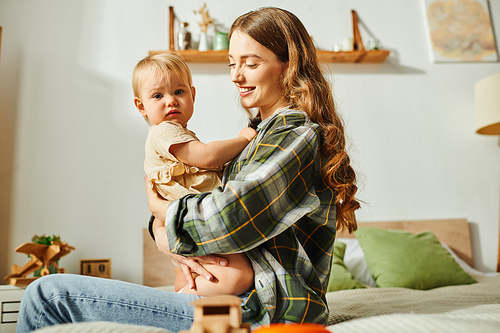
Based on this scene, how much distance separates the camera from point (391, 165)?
2727 mm

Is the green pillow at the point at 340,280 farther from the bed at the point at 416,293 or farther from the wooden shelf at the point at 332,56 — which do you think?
the wooden shelf at the point at 332,56

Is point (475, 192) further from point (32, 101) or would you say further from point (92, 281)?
point (32, 101)

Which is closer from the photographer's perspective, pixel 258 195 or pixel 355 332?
pixel 355 332

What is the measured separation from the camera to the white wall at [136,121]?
2502 mm

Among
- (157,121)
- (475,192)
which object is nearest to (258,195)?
(157,121)

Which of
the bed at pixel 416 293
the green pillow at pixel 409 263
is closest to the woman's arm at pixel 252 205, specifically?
the bed at pixel 416 293

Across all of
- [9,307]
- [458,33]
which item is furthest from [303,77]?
[458,33]

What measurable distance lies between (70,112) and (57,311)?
6.69 feet

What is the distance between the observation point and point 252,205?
0.79 metres

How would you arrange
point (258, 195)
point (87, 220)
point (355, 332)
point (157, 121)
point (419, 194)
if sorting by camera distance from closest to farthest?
1. point (355, 332)
2. point (258, 195)
3. point (157, 121)
4. point (87, 220)
5. point (419, 194)

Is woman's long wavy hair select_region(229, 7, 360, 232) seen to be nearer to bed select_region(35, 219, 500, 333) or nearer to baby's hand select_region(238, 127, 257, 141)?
baby's hand select_region(238, 127, 257, 141)

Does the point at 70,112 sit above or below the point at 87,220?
above

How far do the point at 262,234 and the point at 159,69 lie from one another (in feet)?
2.14

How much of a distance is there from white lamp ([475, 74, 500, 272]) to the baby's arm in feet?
7.26
